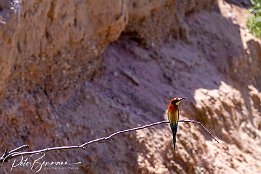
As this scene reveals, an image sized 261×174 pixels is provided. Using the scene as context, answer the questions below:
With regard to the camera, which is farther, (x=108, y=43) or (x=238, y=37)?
(x=238, y=37)

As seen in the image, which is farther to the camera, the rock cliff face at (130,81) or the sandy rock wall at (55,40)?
the rock cliff face at (130,81)

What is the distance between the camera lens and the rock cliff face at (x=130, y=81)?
5809 mm

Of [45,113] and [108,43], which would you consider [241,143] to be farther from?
[45,113]

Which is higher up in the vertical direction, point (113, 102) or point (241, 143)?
point (113, 102)

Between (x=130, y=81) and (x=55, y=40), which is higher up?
(x=55, y=40)

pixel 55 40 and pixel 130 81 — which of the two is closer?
pixel 55 40

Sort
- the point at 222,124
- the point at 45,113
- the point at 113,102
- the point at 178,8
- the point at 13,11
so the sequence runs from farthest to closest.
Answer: the point at 178,8 < the point at 222,124 < the point at 113,102 < the point at 45,113 < the point at 13,11

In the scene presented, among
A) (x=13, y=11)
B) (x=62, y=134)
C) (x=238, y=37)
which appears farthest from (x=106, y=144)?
(x=238, y=37)

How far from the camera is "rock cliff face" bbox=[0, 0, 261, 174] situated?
581 centimetres

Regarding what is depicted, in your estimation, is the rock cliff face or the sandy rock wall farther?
the rock cliff face

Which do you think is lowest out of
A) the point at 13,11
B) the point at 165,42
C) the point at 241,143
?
the point at 241,143

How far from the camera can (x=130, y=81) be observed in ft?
24.4

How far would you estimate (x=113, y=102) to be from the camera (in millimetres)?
6922

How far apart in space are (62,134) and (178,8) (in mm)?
3409
